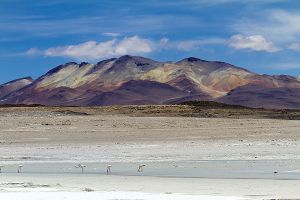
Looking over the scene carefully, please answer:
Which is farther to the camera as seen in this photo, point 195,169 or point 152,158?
point 152,158

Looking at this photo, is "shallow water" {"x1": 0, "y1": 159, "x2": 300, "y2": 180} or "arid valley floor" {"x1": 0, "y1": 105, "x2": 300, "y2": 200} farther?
"shallow water" {"x1": 0, "y1": 159, "x2": 300, "y2": 180}

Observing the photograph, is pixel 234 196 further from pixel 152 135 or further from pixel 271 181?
pixel 152 135

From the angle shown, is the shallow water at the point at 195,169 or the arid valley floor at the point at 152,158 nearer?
the arid valley floor at the point at 152,158

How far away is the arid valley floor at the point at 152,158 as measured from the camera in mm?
16695

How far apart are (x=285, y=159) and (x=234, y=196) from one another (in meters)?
11.0

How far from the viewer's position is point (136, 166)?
2395 centimetres

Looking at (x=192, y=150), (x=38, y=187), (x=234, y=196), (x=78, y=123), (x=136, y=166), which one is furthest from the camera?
(x=78, y=123)

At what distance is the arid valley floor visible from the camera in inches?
657

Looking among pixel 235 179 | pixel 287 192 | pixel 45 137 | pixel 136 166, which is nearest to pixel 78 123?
pixel 45 137

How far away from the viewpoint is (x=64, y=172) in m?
22.3

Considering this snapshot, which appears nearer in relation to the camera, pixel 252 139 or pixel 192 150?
pixel 192 150

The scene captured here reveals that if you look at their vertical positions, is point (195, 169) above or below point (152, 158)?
below

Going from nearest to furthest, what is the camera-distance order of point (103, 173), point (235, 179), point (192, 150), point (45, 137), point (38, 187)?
point (38, 187) → point (235, 179) → point (103, 173) → point (192, 150) → point (45, 137)

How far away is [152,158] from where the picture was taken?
90.5 ft
